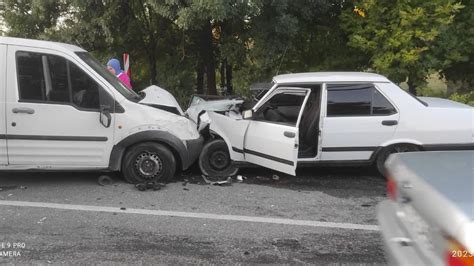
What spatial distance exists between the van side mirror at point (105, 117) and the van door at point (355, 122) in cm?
281

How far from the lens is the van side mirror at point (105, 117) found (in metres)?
6.10

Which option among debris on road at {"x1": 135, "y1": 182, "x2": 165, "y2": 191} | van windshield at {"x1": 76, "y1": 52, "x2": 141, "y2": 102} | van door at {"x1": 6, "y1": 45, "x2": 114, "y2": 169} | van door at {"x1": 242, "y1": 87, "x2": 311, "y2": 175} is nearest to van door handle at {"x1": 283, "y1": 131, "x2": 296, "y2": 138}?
van door at {"x1": 242, "y1": 87, "x2": 311, "y2": 175}

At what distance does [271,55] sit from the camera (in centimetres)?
1059

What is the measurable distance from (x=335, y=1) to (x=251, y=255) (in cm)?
799

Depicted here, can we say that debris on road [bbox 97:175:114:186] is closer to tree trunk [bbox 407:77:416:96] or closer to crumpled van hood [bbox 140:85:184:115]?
crumpled van hood [bbox 140:85:184:115]

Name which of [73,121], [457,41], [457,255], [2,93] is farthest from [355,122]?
[457,41]

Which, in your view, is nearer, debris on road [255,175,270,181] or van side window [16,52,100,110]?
van side window [16,52,100,110]

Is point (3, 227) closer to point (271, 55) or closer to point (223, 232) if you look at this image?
point (223, 232)

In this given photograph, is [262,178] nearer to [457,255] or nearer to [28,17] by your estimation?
[457,255]

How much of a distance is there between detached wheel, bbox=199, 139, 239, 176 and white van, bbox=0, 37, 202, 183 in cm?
41

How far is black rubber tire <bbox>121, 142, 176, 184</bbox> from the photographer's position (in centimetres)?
633

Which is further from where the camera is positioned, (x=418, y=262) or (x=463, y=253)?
(x=418, y=262)

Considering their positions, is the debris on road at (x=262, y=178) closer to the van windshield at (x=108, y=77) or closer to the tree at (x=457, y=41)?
the van windshield at (x=108, y=77)

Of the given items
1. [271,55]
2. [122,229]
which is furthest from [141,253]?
[271,55]
